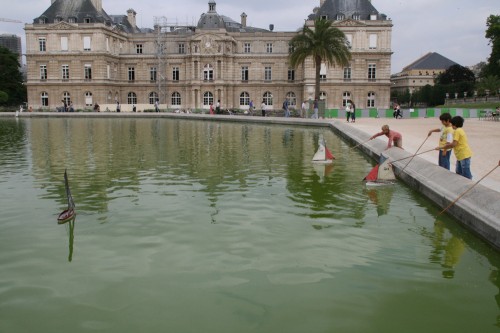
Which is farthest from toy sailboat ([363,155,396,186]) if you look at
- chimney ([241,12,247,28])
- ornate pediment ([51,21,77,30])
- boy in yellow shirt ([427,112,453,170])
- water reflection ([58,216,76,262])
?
chimney ([241,12,247,28])

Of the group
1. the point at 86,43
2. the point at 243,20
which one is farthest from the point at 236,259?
the point at 243,20

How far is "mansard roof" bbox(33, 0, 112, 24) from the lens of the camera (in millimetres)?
73438

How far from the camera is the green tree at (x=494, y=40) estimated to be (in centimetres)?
6376

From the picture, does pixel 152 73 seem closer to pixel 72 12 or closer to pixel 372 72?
pixel 72 12

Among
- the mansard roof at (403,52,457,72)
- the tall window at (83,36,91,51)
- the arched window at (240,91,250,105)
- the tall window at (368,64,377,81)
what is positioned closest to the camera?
the tall window at (368,64,377,81)

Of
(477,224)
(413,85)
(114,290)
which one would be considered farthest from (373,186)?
(413,85)

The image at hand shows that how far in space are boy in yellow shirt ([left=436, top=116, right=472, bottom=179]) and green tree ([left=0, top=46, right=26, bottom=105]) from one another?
238 feet

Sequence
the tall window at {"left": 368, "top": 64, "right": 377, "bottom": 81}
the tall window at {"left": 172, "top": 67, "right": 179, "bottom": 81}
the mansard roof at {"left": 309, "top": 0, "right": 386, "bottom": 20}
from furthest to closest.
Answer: the tall window at {"left": 172, "top": 67, "right": 179, "bottom": 81}, the tall window at {"left": 368, "top": 64, "right": 377, "bottom": 81}, the mansard roof at {"left": 309, "top": 0, "right": 386, "bottom": 20}

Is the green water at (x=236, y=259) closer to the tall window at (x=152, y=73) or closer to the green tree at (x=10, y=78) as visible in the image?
the tall window at (x=152, y=73)

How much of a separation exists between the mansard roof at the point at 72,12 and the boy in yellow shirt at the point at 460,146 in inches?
2727

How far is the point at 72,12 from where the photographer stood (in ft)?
243

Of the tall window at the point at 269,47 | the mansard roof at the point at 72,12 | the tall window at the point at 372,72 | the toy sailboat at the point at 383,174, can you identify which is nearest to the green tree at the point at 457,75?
the tall window at the point at 372,72

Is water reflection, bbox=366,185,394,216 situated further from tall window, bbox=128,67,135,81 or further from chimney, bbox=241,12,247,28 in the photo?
chimney, bbox=241,12,247,28

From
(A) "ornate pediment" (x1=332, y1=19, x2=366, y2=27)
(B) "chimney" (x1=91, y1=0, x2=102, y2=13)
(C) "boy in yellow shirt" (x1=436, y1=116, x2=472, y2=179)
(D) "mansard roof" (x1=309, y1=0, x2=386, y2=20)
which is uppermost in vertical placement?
(B) "chimney" (x1=91, y1=0, x2=102, y2=13)
